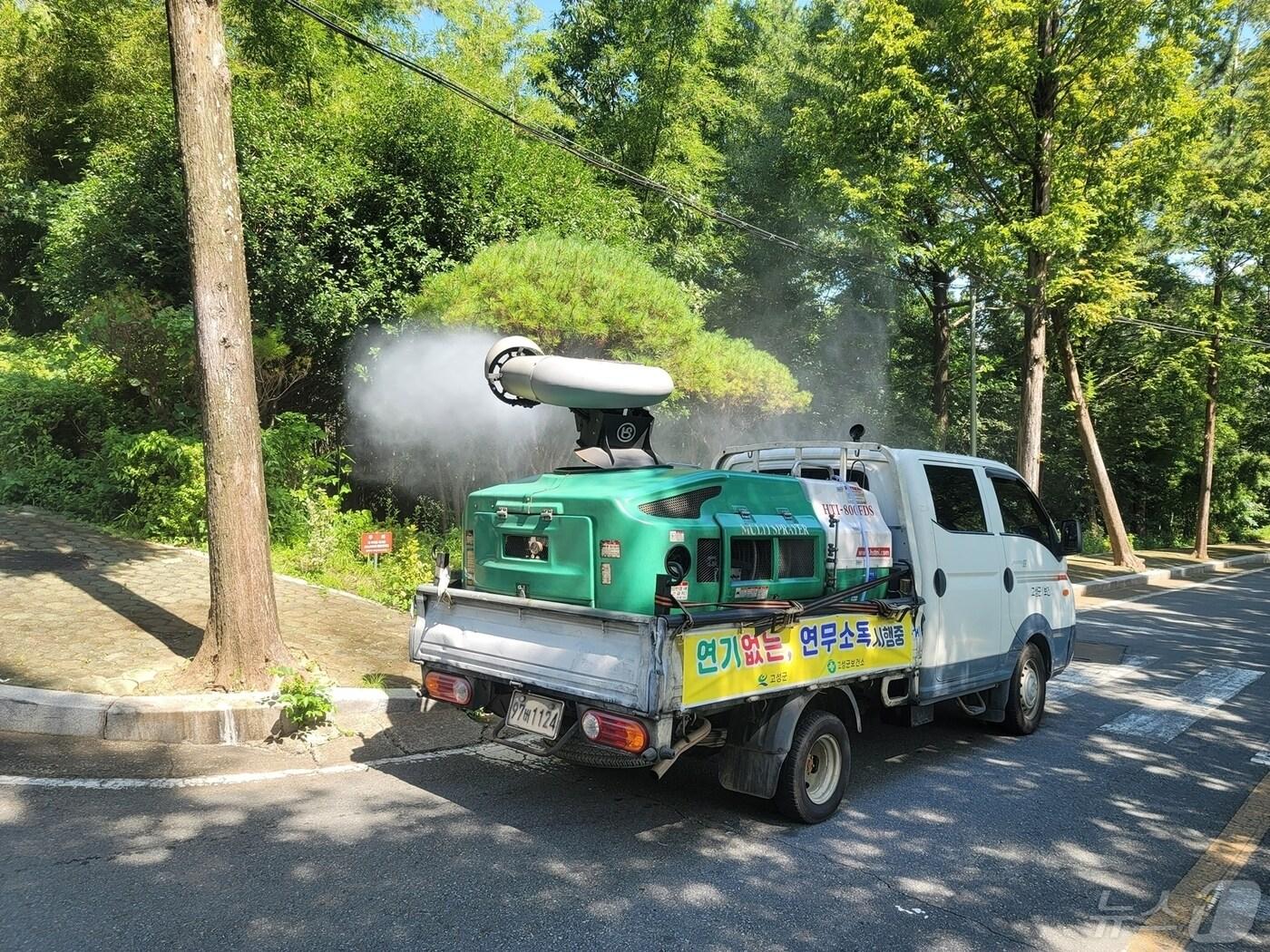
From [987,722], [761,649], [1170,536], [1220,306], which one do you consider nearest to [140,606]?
[761,649]

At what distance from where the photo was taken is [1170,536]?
30.0 metres

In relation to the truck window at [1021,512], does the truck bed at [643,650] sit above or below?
below

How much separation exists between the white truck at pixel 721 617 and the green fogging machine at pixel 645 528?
0.01m

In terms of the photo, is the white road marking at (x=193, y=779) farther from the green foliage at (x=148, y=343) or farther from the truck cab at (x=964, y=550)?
the green foliage at (x=148, y=343)

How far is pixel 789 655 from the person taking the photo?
4238mm

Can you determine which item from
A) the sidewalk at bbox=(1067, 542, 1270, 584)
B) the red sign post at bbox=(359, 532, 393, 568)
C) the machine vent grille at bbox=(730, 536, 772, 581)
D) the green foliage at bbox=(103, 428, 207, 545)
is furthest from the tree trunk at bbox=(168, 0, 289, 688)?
the sidewalk at bbox=(1067, 542, 1270, 584)

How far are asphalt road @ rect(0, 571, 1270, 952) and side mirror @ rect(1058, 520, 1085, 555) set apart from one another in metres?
1.55

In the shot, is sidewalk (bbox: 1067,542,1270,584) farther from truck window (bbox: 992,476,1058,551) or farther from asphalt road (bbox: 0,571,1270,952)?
asphalt road (bbox: 0,571,1270,952)

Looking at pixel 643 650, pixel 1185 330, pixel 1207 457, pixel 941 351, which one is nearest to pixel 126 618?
pixel 643 650

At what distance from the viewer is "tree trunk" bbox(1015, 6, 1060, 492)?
14.5 m

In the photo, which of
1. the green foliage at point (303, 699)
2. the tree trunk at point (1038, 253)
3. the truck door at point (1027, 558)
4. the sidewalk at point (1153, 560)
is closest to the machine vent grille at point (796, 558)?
→ the truck door at point (1027, 558)

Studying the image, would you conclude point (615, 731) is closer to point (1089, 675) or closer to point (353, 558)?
point (1089, 675)

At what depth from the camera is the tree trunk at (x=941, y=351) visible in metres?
23.7

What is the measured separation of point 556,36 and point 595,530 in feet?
77.5
